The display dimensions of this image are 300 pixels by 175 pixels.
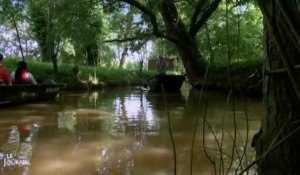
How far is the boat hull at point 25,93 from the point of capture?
39.2 feet

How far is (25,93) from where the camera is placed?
43.3ft

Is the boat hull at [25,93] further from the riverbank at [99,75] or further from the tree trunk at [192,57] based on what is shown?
the tree trunk at [192,57]

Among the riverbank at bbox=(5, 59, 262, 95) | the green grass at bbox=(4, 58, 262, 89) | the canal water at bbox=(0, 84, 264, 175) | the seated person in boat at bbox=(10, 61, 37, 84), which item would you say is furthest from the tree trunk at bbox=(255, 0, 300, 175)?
the riverbank at bbox=(5, 59, 262, 95)

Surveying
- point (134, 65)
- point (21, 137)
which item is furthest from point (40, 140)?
point (134, 65)

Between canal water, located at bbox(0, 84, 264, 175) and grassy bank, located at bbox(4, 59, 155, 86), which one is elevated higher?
grassy bank, located at bbox(4, 59, 155, 86)

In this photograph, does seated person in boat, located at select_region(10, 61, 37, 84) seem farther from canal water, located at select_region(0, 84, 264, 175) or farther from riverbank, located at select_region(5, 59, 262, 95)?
canal water, located at select_region(0, 84, 264, 175)

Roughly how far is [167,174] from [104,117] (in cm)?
555

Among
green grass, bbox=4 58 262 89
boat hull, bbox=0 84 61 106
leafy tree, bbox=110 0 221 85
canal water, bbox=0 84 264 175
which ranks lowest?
canal water, bbox=0 84 264 175

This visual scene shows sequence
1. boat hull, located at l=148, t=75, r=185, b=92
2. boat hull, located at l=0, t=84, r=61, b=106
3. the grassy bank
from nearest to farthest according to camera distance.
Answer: boat hull, located at l=0, t=84, r=61, b=106 < boat hull, located at l=148, t=75, r=185, b=92 < the grassy bank

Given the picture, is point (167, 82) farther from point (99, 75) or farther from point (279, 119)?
point (279, 119)

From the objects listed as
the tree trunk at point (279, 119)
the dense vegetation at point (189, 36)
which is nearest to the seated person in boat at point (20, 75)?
the dense vegetation at point (189, 36)

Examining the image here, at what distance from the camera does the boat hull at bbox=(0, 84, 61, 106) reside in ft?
39.2

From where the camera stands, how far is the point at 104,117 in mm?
10367

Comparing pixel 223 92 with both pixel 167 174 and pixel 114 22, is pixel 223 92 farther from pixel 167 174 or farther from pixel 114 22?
pixel 167 174
